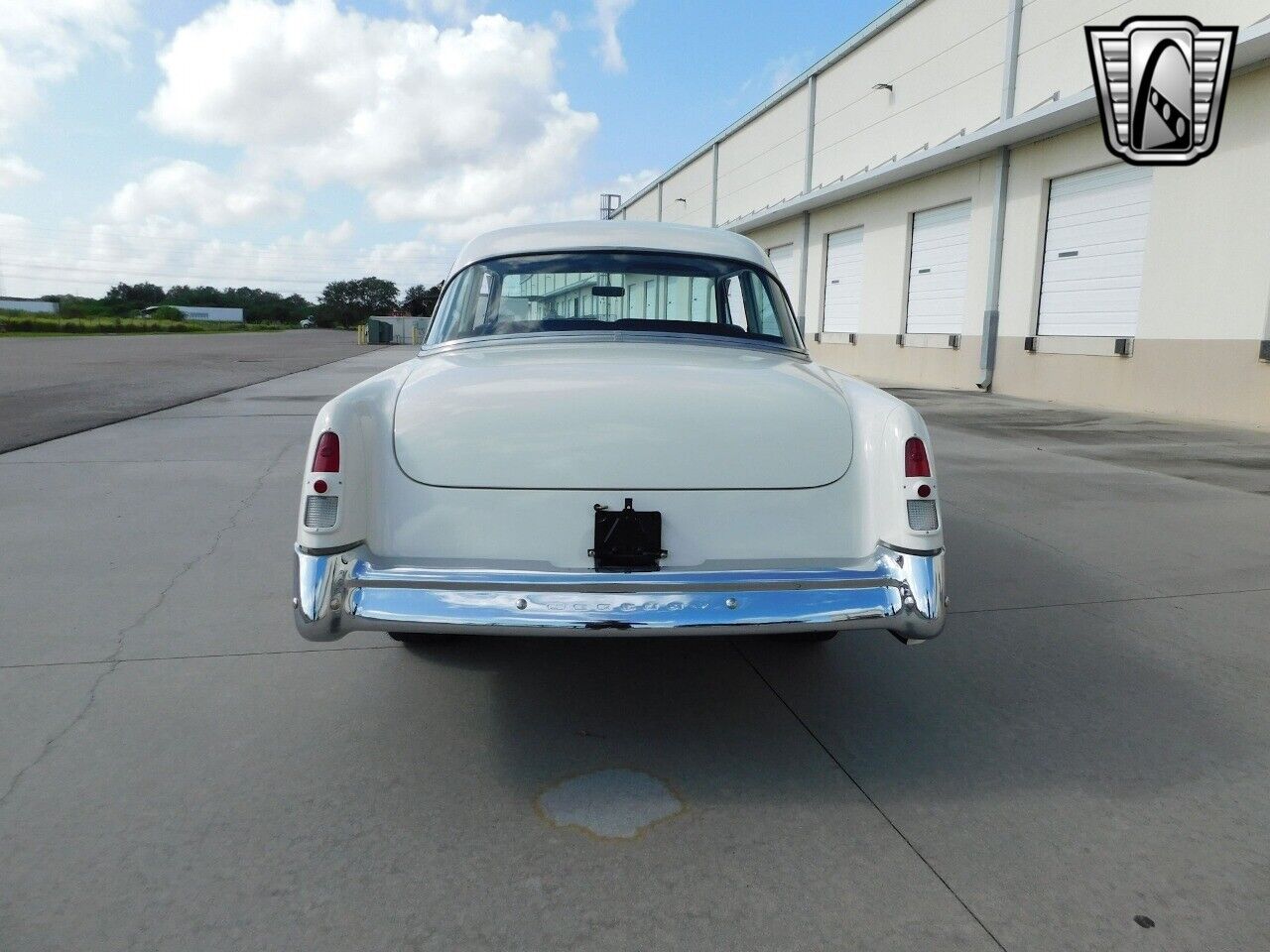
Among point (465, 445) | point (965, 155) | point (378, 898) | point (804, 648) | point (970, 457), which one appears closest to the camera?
point (378, 898)

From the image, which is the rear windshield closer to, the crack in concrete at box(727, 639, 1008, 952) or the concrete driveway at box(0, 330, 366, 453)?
the crack in concrete at box(727, 639, 1008, 952)

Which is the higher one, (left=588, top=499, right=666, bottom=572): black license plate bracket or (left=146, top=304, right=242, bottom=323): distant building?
(left=146, top=304, right=242, bottom=323): distant building

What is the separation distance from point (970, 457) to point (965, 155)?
9.82 metres

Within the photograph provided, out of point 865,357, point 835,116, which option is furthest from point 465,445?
point 835,116

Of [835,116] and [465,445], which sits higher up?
[835,116]

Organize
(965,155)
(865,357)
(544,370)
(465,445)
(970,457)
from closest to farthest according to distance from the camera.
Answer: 1. (465,445)
2. (544,370)
3. (970,457)
4. (965,155)
5. (865,357)

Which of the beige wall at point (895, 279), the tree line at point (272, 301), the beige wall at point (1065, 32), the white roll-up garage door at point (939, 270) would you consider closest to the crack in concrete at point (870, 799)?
the beige wall at point (1065, 32)

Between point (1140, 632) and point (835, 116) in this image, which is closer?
point (1140, 632)

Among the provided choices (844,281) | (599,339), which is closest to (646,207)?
(844,281)

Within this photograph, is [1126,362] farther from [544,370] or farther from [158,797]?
[158,797]

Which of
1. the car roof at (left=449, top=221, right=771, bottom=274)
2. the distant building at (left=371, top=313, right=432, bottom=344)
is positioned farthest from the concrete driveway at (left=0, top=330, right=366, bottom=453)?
the distant building at (left=371, top=313, right=432, bottom=344)

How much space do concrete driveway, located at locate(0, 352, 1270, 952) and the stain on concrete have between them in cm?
1

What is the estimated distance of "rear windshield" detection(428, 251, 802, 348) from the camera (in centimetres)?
373

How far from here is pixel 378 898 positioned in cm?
204
